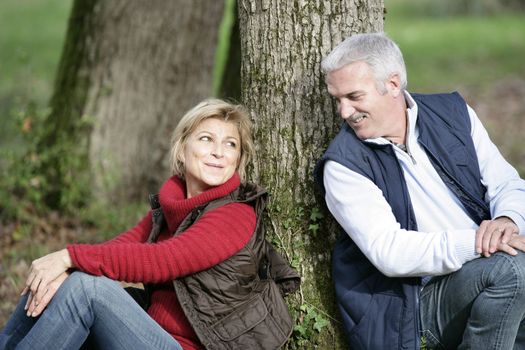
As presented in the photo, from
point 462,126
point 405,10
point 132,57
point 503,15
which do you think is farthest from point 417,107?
point 405,10

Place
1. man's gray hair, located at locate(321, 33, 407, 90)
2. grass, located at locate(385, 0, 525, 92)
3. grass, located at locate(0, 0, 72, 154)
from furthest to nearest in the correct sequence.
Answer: grass, located at locate(385, 0, 525, 92), grass, located at locate(0, 0, 72, 154), man's gray hair, located at locate(321, 33, 407, 90)

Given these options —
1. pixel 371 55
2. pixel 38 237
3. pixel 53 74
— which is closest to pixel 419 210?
pixel 371 55

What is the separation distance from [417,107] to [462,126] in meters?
0.24

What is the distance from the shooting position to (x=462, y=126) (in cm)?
393

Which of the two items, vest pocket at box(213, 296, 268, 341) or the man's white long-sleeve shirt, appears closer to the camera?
the man's white long-sleeve shirt

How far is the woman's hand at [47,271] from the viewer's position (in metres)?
3.62

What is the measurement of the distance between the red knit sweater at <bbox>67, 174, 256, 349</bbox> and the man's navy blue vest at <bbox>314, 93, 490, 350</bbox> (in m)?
0.47

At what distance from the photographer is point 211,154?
400 centimetres

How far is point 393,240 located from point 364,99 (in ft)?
2.14

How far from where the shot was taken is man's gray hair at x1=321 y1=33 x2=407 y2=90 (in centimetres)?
370

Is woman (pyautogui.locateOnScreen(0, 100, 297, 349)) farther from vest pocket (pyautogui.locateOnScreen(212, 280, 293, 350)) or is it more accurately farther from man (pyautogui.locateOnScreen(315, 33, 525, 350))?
man (pyautogui.locateOnScreen(315, 33, 525, 350))

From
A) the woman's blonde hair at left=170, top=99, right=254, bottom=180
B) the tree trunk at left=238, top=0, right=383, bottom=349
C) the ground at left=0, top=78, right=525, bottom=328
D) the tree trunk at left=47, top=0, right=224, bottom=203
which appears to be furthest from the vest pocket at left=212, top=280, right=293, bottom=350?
the tree trunk at left=47, top=0, right=224, bottom=203

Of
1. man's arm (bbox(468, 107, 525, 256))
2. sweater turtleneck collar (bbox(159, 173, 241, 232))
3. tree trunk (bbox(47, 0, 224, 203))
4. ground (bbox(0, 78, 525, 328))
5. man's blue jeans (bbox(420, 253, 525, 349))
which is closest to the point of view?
man's blue jeans (bbox(420, 253, 525, 349))

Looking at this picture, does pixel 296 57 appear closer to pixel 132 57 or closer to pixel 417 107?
pixel 417 107
